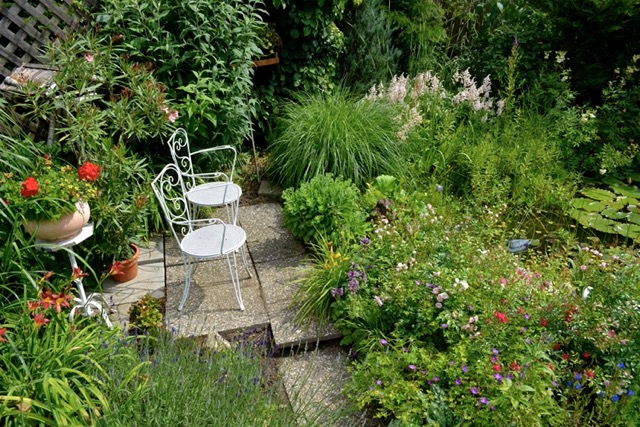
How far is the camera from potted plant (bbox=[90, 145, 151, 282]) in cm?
335

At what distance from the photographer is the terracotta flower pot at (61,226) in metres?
2.89

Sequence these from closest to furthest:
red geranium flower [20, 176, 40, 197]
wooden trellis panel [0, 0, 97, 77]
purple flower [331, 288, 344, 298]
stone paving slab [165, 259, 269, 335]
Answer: red geranium flower [20, 176, 40, 197], purple flower [331, 288, 344, 298], stone paving slab [165, 259, 269, 335], wooden trellis panel [0, 0, 97, 77]

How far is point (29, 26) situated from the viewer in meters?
3.76

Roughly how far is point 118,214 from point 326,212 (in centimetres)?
136

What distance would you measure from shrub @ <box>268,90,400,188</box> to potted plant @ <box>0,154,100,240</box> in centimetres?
170

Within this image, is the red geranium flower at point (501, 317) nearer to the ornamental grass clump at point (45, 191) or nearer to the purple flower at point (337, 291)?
the purple flower at point (337, 291)

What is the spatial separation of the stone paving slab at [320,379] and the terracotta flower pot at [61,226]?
1360 mm

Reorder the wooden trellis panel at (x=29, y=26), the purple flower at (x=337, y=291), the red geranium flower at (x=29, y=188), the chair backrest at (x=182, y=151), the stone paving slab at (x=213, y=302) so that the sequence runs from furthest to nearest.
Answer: the chair backrest at (x=182, y=151)
the wooden trellis panel at (x=29, y=26)
the stone paving slab at (x=213, y=302)
the purple flower at (x=337, y=291)
the red geranium flower at (x=29, y=188)

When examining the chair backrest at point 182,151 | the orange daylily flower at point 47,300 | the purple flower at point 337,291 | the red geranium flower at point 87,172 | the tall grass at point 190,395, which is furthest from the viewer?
the chair backrest at point 182,151

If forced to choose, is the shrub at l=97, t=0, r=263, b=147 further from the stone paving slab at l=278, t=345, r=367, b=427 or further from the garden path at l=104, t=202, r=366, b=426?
the stone paving slab at l=278, t=345, r=367, b=427

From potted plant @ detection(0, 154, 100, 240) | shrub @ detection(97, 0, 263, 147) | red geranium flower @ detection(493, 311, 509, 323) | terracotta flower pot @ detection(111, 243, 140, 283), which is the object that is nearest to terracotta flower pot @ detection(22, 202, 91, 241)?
potted plant @ detection(0, 154, 100, 240)

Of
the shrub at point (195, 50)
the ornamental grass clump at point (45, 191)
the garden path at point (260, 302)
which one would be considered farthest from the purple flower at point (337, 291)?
the shrub at point (195, 50)

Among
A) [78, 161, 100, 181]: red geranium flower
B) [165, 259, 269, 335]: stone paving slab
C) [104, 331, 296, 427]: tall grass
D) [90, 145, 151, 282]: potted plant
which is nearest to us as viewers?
[104, 331, 296, 427]: tall grass

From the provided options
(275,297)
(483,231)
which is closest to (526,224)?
(483,231)
